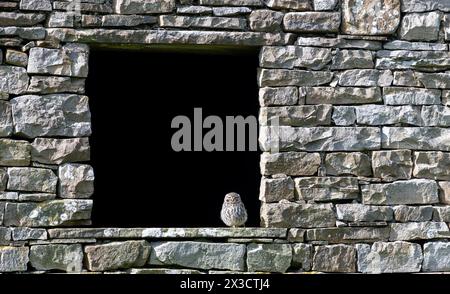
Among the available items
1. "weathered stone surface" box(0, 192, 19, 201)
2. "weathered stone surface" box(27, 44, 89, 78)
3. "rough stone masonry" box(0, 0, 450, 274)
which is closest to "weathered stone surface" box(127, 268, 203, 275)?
"rough stone masonry" box(0, 0, 450, 274)

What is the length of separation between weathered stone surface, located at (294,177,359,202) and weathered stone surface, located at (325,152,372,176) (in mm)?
50

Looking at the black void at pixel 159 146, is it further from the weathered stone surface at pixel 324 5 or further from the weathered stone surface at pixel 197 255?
the weathered stone surface at pixel 197 255

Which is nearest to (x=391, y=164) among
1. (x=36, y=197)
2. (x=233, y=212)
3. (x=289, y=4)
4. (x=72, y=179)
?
(x=233, y=212)

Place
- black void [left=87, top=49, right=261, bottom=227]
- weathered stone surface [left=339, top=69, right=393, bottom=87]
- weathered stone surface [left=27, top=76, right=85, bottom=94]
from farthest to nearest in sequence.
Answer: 1. black void [left=87, top=49, right=261, bottom=227]
2. weathered stone surface [left=339, top=69, right=393, bottom=87]
3. weathered stone surface [left=27, top=76, right=85, bottom=94]

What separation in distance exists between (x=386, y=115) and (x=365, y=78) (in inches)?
11.4

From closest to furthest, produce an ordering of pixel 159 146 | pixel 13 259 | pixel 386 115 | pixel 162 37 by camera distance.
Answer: pixel 13 259 → pixel 162 37 → pixel 386 115 → pixel 159 146

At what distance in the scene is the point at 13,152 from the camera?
5918 mm

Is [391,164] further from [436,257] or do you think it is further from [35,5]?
[35,5]

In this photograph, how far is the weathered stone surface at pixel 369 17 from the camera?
6184mm

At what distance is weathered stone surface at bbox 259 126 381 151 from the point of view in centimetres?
608

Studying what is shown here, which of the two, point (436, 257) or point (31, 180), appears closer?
point (31, 180)

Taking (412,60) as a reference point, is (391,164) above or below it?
below

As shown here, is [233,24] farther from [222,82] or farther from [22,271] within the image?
[22,271]

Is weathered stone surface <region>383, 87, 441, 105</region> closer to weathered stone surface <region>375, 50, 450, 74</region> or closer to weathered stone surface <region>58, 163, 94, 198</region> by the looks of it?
weathered stone surface <region>375, 50, 450, 74</region>
